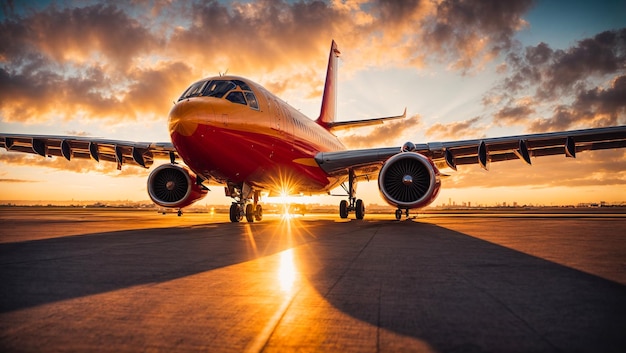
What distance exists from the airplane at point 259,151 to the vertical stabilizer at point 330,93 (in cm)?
822

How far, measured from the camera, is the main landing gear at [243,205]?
14.3 metres

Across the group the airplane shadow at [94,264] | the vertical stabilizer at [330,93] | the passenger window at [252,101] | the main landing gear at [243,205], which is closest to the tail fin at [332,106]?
the vertical stabilizer at [330,93]

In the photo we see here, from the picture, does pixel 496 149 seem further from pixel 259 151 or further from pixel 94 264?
pixel 94 264

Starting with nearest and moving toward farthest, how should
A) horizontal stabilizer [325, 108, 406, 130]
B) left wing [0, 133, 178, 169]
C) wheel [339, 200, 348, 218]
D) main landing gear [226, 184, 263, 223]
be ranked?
main landing gear [226, 184, 263, 223]
left wing [0, 133, 178, 169]
wheel [339, 200, 348, 218]
horizontal stabilizer [325, 108, 406, 130]

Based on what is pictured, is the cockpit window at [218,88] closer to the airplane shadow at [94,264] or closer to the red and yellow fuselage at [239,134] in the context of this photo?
the red and yellow fuselage at [239,134]

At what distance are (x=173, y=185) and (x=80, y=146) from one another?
194 inches

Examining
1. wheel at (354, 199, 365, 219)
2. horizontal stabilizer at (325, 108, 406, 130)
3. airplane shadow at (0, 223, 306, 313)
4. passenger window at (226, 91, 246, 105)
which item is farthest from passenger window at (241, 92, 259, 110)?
horizontal stabilizer at (325, 108, 406, 130)

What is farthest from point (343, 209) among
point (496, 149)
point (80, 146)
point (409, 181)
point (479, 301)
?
point (479, 301)

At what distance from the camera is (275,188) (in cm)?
1606

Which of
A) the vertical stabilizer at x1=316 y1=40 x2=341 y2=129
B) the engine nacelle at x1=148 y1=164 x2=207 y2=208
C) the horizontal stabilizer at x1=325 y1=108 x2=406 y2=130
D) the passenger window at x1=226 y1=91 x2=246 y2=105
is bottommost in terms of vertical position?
the engine nacelle at x1=148 y1=164 x2=207 y2=208

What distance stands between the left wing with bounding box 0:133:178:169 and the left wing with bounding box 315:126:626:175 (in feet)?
23.9

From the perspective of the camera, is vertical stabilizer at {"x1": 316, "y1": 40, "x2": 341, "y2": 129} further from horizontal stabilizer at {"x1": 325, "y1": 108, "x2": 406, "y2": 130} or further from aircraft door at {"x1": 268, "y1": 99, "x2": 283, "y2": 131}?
aircraft door at {"x1": 268, "y1": 99, "x2": 283, "y2": 131}

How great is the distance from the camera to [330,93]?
29.3 meters

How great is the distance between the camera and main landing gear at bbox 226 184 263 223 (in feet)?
46.9
